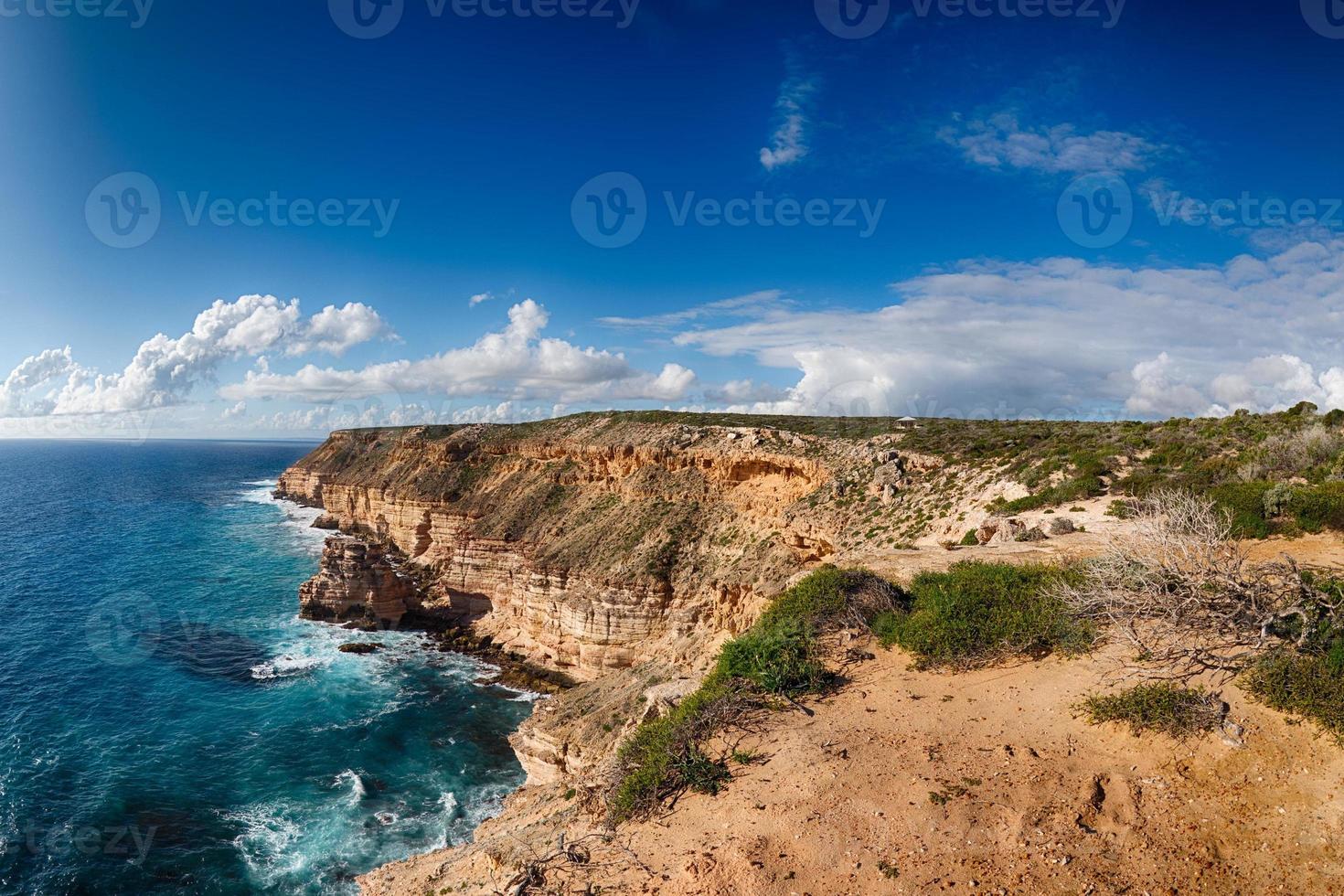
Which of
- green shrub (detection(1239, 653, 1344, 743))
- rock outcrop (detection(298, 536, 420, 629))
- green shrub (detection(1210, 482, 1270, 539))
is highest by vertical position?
green shrub (detection(1210, 482, 1270, 539))

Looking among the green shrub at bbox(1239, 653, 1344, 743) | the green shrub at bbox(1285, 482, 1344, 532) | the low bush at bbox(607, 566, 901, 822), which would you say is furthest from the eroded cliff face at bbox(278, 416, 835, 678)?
the green shrub at bbox(1285, 482, 1344, 532)

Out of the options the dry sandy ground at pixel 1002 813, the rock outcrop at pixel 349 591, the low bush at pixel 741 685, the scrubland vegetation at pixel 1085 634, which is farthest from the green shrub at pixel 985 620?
the rock outcrop at pixel 349 591

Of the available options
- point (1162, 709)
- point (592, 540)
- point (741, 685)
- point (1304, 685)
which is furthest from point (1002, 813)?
point (592, 540)

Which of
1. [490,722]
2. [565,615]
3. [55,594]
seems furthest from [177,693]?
[55,594]

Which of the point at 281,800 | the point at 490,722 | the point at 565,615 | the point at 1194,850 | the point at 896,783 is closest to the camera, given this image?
the point at 1194,850

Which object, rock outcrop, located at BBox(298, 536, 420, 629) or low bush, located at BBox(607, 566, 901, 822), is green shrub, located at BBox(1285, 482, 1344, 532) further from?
rock outcrop, located at BBox(298, 536, 420, 629)

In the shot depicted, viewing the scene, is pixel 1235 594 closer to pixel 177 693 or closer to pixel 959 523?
pixel 959 523
